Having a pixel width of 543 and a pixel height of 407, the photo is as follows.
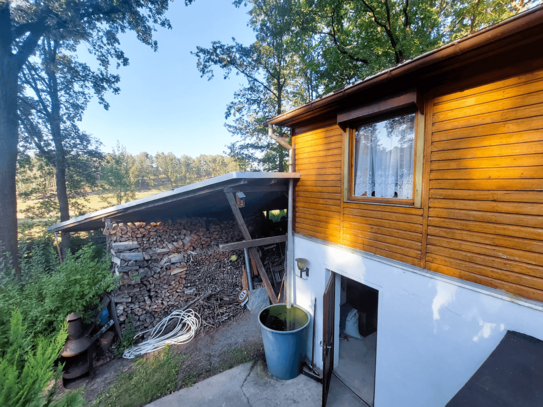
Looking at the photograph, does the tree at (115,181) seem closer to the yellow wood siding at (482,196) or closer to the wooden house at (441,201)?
the wooden house at (441,201)

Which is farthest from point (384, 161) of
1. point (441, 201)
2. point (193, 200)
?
point (193, 200)

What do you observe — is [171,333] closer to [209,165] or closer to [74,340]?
[74,340]

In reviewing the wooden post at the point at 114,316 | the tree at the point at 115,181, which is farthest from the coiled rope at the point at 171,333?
the tree at the point at 115,181

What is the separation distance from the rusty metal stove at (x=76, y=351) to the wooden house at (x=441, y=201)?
430 centimetres

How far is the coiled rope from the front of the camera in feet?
14.9

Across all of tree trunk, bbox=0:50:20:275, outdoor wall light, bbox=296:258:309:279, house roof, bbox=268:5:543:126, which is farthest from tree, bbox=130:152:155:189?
house roof, bbox=268:5:543:126

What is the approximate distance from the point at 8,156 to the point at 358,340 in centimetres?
1040

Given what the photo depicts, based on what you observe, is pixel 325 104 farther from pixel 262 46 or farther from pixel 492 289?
pixel 262 46

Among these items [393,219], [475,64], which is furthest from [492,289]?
[475,64]

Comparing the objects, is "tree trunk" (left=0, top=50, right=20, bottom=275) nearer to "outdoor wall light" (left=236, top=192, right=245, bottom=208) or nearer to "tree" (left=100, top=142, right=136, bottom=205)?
"tree" (left=100, top=142, right=136, bottom=205)

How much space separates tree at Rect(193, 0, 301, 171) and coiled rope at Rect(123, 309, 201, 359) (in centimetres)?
871

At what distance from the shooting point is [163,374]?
153 inches

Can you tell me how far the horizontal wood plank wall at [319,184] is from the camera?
3.41m

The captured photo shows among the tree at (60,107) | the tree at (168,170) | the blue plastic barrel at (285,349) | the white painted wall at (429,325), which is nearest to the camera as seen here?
the white painted wall at (429,325)
